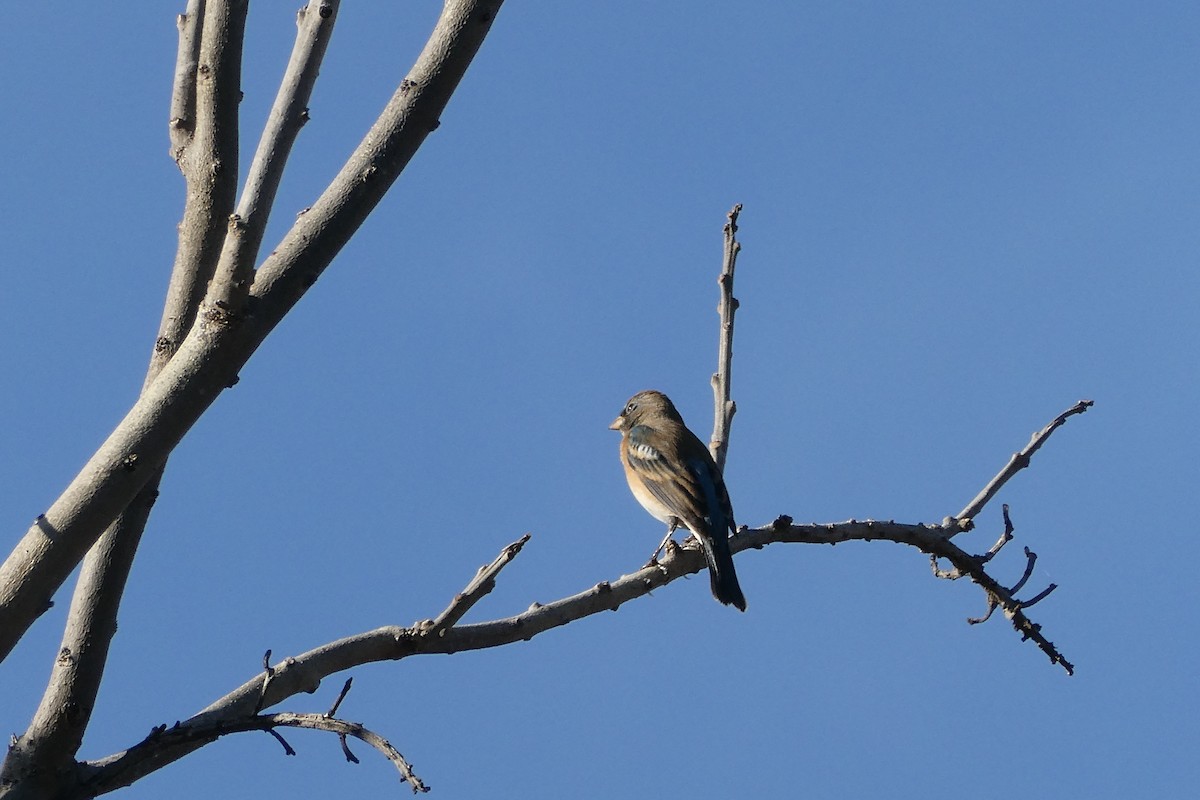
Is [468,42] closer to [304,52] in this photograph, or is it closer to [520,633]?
[304,52]

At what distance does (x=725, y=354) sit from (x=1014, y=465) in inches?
62.9

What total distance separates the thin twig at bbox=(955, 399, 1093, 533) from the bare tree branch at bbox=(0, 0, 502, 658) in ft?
11.9

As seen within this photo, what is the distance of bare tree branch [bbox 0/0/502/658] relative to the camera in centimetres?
350

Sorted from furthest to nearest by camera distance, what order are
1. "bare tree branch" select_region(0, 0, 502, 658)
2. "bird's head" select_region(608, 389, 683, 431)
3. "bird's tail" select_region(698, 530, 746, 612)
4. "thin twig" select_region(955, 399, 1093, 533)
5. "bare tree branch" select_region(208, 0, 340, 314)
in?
"bird's head" select_region(608, 389, 683, 431), "bird's tail" select_region(698, 530, 746, 612), "thin twig" select_region(955, 399, 1093, 533), "bare tree branch" select_region(208, 0, 340, 314), "bare tree branch" select_region(0, 0, 502, 658)

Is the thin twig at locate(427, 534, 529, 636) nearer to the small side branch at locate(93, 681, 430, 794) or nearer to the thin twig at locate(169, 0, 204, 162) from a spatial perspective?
the small side branch at locate(93, 681, 430, 794)

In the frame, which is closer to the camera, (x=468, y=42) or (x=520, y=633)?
(x=468, y=42)

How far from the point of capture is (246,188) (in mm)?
Answer: 4199

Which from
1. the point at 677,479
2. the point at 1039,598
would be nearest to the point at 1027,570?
the point at 1039,598

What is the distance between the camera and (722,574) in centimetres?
774

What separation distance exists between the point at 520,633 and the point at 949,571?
111 inches

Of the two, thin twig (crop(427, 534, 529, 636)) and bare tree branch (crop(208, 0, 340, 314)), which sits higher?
bare tree branch (crop(208, 0, 340, 314))

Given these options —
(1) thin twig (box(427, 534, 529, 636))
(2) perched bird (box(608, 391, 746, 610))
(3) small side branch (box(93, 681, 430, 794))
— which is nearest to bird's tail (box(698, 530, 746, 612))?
(2) perched bird (box(608, 391, 746, 610))

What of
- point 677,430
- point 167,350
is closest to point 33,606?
point 167,350

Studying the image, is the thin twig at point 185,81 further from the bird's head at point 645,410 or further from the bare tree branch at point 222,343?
the bird's head at point 645,410
